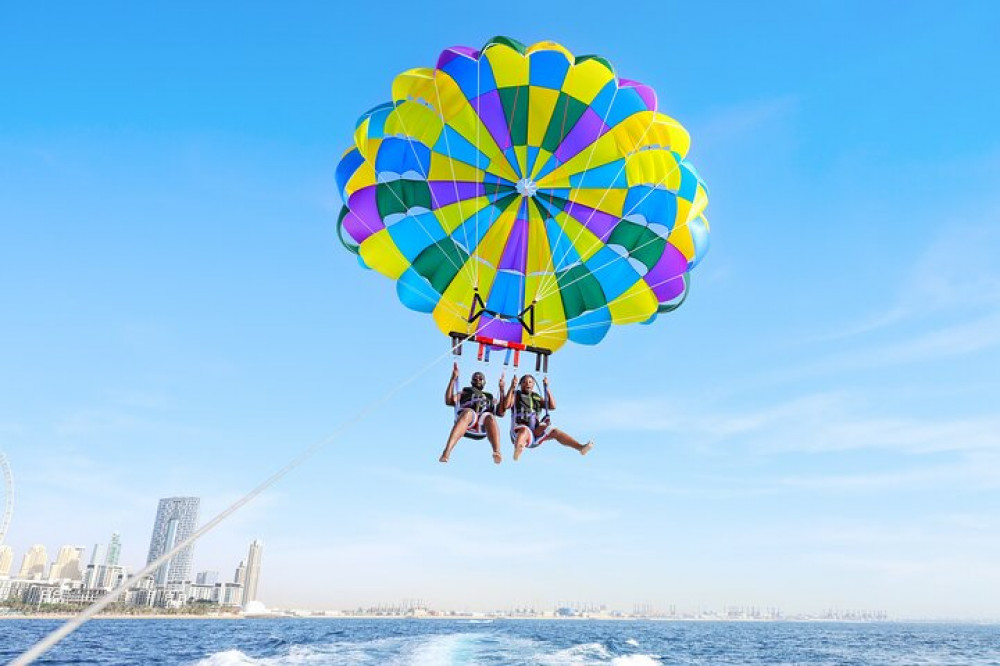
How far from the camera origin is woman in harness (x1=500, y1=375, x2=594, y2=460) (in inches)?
332

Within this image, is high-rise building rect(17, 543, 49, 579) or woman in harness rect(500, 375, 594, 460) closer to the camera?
woman in harness rect(500, 375, 594, 460)

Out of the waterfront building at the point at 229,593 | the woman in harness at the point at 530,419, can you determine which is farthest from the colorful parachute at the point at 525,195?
the waterfront building at the point at 229,593

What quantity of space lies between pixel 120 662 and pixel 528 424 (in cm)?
2578

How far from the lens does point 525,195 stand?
31.0 ft

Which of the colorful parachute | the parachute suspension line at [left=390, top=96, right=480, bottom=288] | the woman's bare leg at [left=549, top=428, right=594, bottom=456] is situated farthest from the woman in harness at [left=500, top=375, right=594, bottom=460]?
the parachute suspension line at [left=390, top=96, right=480, bottom=288]

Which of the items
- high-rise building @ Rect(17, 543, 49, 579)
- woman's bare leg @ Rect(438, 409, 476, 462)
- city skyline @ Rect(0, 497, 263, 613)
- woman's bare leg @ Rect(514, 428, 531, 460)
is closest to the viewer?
woman's bare leg @ Rect(438, 409, 476, 462)

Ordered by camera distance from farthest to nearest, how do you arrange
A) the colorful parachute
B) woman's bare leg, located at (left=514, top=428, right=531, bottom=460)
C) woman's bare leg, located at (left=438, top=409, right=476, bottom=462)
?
the colorful parachute, woman's bare leg, located at (left=514, top=428, right=531, bottom=460), woman's bare leg, located at (left=438, top=409, right=476, bottom=462)

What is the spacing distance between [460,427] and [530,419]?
3.04 feet

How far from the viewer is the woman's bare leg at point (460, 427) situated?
26.5ft

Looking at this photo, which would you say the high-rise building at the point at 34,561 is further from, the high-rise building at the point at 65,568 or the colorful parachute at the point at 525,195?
the colorful parachute at the point at 525,195

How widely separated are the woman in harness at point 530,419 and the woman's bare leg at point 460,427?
48 cm

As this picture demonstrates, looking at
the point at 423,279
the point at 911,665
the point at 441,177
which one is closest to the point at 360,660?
the point at 423,279

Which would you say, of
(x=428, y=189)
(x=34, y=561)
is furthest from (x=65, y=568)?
(x=428, y=189)

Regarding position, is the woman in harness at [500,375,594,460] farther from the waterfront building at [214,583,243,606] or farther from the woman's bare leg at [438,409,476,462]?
the waterfront building at [214,583,243,606]
